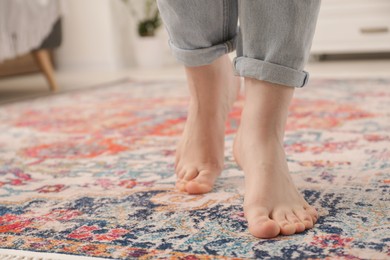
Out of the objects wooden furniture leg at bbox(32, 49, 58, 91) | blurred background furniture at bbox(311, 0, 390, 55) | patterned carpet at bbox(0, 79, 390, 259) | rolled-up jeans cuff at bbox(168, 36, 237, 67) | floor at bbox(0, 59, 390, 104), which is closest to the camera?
patterned carpet at bbox(0, 79, 390, 259)

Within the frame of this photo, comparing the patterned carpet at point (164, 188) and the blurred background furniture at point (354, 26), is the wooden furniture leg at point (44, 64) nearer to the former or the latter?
the patterned carpet at point (164, 188)

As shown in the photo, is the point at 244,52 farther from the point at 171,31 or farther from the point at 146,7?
the point at 146,7

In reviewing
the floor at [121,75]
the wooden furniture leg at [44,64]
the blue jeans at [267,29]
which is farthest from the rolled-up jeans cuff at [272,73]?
the wooden furniture leg at [44,64]

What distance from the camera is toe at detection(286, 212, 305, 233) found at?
0.74m

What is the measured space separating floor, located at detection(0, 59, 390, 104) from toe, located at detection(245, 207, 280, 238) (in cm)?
179

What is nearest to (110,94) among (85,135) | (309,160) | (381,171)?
(85,135)

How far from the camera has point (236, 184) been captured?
0.99 m

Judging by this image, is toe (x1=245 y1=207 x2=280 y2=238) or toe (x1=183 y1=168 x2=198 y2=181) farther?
toe (x1=183 y1=168 x2=198 y2=181)

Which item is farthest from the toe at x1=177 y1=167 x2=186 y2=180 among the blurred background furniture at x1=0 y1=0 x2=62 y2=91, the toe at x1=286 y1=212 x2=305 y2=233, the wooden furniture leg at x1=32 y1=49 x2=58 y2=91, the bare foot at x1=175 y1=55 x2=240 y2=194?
the wooden furniture leg at x1=32 y1=49 x2=58 y2=91

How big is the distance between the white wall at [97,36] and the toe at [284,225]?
337 centimetres

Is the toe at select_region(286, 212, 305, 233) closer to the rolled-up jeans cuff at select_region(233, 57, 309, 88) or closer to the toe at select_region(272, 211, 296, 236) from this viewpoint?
the toe at select_region(272, 211, 296, 236)

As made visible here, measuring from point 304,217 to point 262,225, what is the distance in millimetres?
65

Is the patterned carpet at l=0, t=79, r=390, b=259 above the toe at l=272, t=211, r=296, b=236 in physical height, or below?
below

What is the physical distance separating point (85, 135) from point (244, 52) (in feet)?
2.81
